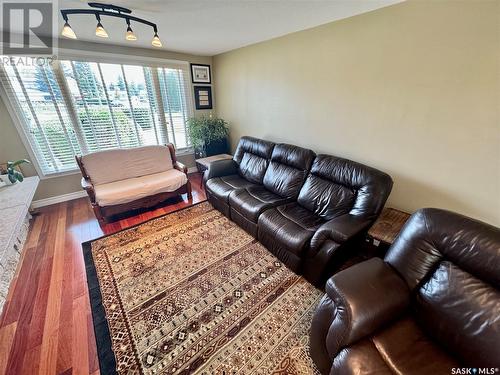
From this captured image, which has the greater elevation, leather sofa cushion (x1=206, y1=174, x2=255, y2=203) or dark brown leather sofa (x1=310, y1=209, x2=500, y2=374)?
dark brown leather sofa (x1=310, y1=209, x2=500, y2=374)

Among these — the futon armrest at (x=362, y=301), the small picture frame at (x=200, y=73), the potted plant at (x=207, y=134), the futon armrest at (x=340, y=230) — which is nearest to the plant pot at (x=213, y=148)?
the potted plant at (x=207, y=134)

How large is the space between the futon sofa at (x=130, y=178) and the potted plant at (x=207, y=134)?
0.70 meters

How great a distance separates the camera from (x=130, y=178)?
3033 millimetres

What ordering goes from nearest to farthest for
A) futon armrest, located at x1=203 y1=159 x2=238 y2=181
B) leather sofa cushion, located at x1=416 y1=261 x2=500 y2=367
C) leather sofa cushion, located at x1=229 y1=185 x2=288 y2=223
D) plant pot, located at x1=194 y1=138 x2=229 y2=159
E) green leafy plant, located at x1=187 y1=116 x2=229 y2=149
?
leather sofa cushion, located at x1=416 y1=261 x2=500 y2=367 < leather sofa cushion, located at x1=229 y1=185 x2=288 y2=223 < futon armrest, located at x1=203 y1=159 x2=238 y2=181 < green leafy plant, located at x1=187 y1=116 x2=229 y2=149 < plant pot, located at x1=194 y1=138 x2=229 y2=159

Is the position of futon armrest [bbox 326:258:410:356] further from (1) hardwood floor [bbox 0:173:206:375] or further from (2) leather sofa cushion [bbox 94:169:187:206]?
(2) leather sofa cushion [bbox 94:169:187:206]

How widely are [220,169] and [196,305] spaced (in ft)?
6.07

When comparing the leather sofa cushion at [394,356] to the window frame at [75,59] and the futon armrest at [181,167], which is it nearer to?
the futon armrest at [181,167]

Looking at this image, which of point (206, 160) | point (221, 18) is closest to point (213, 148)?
point (206, 160)

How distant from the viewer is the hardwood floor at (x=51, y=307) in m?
1.27

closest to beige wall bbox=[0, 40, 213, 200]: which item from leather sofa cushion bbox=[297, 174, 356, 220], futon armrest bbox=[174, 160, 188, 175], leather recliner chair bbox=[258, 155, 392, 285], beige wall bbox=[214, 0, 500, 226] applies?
futon armrest bbox=[174, 160, 188, 175]

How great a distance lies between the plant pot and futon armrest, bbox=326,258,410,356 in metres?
3.38

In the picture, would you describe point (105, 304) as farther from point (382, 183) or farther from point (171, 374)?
point (382, 183)

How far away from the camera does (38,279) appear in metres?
1.85

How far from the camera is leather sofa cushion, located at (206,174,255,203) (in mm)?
2576
